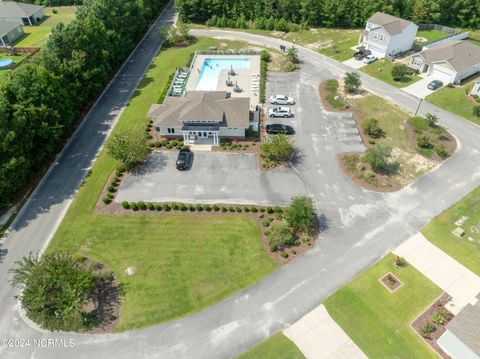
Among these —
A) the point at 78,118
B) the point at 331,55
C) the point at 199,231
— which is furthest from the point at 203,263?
the point at 331,55

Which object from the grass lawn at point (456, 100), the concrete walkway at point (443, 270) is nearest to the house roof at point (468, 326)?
the concrete walkway at point (443, 270)

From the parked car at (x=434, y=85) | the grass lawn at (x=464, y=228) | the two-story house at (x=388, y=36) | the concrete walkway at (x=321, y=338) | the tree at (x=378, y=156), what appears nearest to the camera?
the concrete walkway at (x=321, y=338)

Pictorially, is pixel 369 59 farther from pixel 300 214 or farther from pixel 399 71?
pixel 300 214

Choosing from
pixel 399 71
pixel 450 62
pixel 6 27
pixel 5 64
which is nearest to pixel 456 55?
pixel 450 62

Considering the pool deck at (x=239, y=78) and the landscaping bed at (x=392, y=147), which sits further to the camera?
the pool deck at (x=239, y=78)

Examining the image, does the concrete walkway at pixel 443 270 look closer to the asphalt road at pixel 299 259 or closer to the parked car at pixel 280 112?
the asphalt road at pixel 299 259

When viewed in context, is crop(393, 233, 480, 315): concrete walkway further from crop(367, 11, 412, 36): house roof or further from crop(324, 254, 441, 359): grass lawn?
crop(367, 11, 412, 36): house roof

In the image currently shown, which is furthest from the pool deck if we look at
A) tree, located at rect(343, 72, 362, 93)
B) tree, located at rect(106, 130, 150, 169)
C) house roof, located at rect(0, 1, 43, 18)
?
house roof, located at rect(0, 1, 43, 18)
